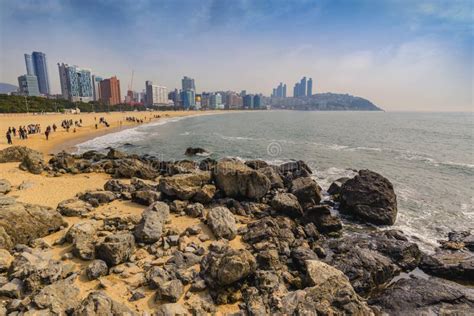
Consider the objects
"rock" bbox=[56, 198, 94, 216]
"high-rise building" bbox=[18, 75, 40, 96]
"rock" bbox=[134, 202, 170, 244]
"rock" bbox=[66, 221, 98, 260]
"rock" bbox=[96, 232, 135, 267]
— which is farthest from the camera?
"high-rise building" bbox=[18, 75, 40, 96]

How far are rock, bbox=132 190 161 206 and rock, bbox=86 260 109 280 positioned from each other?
547 cm

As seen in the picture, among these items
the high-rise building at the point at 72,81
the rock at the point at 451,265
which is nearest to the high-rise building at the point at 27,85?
the high-rise building at the point at 72,81

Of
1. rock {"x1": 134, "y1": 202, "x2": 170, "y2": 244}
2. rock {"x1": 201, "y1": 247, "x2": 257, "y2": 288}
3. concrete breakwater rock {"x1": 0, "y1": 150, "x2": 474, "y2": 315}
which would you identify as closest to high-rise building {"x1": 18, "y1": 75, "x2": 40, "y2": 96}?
concrete breakwater rock {"x1": 0, "y1": 150, "x2": 474, "y2": 315}

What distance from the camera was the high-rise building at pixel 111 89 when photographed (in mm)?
169950

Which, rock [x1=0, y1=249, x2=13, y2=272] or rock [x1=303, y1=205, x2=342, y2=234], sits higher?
rock [x1=0, y1=249, x2=13, y2=272]

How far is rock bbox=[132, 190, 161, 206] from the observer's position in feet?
43.9

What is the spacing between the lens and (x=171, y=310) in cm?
646

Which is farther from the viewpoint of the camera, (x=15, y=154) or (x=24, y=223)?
(x=15, y=154)

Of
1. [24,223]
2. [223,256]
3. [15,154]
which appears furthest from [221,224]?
[15,154]

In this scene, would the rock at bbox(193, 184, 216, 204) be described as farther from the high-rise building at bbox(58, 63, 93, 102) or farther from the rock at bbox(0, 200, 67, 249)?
the high-rise building at bbox(58, 63, 93, 102)

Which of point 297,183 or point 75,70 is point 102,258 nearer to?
point 297,183

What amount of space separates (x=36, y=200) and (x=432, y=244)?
20.1 m

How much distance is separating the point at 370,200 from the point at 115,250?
13.1 metres

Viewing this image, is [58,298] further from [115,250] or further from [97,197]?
[97,197]
